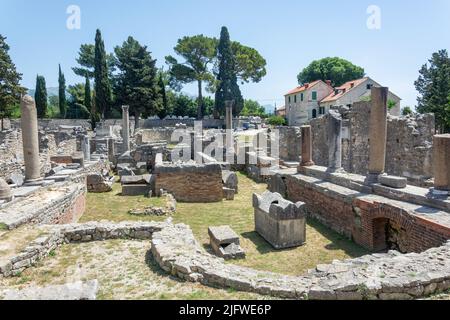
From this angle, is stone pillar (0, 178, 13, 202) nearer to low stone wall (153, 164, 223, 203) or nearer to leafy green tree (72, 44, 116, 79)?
low stone wall (153, 164, 223, 203)

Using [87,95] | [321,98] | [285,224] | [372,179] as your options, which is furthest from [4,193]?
[87,95]

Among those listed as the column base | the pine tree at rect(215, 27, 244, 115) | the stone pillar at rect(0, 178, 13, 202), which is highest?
the pine tree at rect(215, 27, 244, 115)

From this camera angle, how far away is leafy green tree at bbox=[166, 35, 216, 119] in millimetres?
51219

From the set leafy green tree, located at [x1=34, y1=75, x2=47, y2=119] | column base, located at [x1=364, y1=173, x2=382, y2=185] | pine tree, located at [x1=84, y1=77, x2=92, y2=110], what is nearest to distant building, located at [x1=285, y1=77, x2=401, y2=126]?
pine tree, located at [x1=84, y1=77, x2=92, y2=110]

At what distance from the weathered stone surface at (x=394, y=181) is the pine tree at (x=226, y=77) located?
141 ft

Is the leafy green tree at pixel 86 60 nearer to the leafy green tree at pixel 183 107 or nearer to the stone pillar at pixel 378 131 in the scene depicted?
the leafy green tree at pixel 183 107

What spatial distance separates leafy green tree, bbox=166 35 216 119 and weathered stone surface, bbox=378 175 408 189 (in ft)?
143

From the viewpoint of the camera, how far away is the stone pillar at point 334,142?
12.8 metres

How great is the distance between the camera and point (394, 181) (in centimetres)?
965

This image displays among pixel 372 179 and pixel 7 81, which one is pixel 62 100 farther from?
pixel 372 179

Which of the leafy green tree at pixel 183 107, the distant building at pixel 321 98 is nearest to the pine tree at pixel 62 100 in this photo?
the leafy green tree at pixel 183 107

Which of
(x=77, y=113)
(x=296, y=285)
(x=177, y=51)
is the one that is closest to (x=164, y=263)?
(x=296, y=285)
